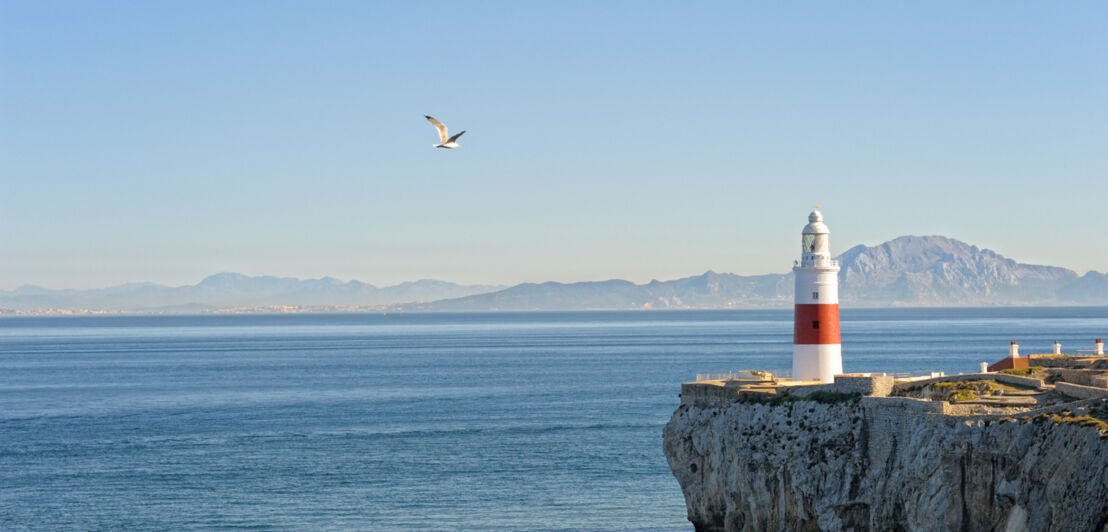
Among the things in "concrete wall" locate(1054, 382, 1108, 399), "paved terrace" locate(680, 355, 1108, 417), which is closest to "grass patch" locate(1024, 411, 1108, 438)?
"paved terrace" locate(680, 355, 1108, 417)

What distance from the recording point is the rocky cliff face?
28484mm

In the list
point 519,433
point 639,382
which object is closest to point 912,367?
point 639,382

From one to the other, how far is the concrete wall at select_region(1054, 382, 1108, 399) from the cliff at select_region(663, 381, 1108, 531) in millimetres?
2301

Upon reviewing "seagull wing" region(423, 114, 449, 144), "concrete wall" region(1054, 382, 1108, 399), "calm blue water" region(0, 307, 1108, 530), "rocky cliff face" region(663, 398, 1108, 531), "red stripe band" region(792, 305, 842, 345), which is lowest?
"calm blue water" region(0, 307, 1108, 530)

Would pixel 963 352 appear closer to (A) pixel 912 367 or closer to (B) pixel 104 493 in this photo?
(A) pixel 912 367

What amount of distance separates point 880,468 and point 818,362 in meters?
11.5

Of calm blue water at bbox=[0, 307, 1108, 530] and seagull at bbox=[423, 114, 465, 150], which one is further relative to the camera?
calm blue water at bbox=[0, 307, 1108, 530]

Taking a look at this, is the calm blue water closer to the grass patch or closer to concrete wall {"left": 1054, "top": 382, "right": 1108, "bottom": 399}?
concrete wall {"left": 1054, "top": 382, "right": 1108, "bottom": 399}

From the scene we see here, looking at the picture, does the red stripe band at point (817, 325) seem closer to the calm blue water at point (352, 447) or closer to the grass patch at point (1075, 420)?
the calm blue water at point (352, 447)

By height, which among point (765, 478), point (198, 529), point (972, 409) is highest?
point (972, 409)

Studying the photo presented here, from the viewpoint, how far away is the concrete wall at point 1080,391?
32.5m

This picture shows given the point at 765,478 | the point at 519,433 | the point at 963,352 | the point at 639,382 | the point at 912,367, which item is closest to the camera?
the point at 765,478

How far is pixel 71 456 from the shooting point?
64.2 metres

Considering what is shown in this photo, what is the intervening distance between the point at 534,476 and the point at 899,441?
81.3 feet
